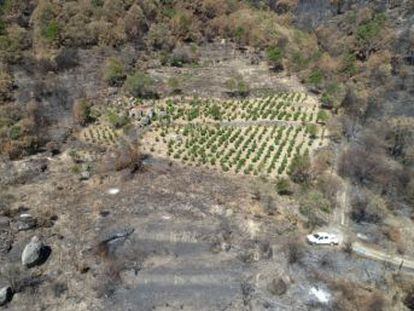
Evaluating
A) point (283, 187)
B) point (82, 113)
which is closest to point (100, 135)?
point (82, 113)

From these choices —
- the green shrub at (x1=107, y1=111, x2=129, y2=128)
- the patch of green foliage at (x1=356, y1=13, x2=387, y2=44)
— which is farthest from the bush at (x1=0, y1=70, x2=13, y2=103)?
the patch of green foliage at (x1=356, y1=13, x2=387, y2=44)

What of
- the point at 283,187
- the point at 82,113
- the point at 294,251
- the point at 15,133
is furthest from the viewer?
the point at 82,113

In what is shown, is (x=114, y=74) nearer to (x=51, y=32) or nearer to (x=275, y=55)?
(x=51, y=32)

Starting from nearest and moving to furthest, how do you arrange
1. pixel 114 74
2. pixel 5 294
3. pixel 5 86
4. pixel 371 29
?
pixel 5 294, pixel 5 86, pixel 114 74, pixel 371 29

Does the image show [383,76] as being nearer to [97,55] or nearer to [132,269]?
[97,55]

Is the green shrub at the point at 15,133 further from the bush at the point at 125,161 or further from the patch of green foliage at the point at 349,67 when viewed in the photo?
the patch of green foliage at the point at 349,67

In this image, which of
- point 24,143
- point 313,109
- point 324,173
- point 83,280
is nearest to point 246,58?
point 313,109

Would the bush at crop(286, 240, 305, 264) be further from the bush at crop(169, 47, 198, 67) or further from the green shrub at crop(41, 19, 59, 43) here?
the green shrub at crop(41, 19, 59, 43)
